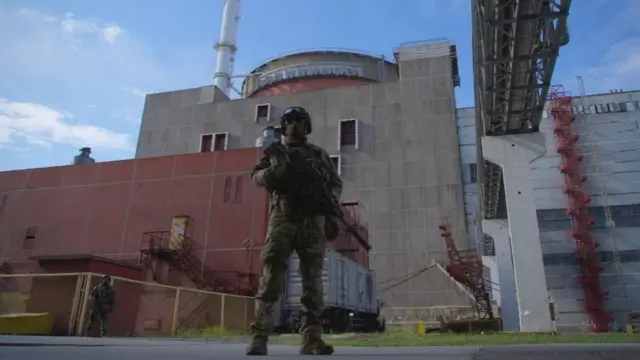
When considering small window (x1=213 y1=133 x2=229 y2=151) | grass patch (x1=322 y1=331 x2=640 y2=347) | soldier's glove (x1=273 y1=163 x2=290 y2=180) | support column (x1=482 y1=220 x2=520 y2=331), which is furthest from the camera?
small window (x1=213 y1=133 x2=229 y2=151)

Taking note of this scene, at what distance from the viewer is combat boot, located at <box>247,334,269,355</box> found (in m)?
3.16

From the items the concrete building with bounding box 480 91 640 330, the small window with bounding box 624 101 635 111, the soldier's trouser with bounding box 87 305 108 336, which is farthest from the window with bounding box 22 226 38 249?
the small window with bounding box 624 101 635 111

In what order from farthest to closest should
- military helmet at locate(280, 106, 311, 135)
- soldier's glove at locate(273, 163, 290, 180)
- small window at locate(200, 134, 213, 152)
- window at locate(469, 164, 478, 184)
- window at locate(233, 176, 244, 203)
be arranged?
small window at locate(200, 134, 213, 152), window at locate(469, 164, 478, 184), window at locate(233, 176, 244, 203), military helmet at locate(280, 106, 311, 135), soldier's glove at locate(273, 163, 290, 180)

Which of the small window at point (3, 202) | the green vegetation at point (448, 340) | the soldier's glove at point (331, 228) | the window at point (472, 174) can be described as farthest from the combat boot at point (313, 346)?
the window at point (472, 174)

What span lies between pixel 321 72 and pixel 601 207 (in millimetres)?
24247

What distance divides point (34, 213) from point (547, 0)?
995 inches

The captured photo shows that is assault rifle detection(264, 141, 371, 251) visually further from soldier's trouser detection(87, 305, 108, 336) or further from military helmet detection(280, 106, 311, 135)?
soldier's trouser detection(87, 305, 108, 336)

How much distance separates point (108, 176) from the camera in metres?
23.1

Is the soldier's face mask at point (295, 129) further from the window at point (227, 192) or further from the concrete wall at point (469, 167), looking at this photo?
the concrete wall at point (469, 167)

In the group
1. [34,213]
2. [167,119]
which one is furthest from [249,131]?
[34,213]

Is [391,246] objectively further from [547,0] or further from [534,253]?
[547,0]

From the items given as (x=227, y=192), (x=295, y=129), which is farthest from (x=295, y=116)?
(x=227, y=192)

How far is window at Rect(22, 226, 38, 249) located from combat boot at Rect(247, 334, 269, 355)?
80.4 ft

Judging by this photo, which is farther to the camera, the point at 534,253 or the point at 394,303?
the point at 394,303
